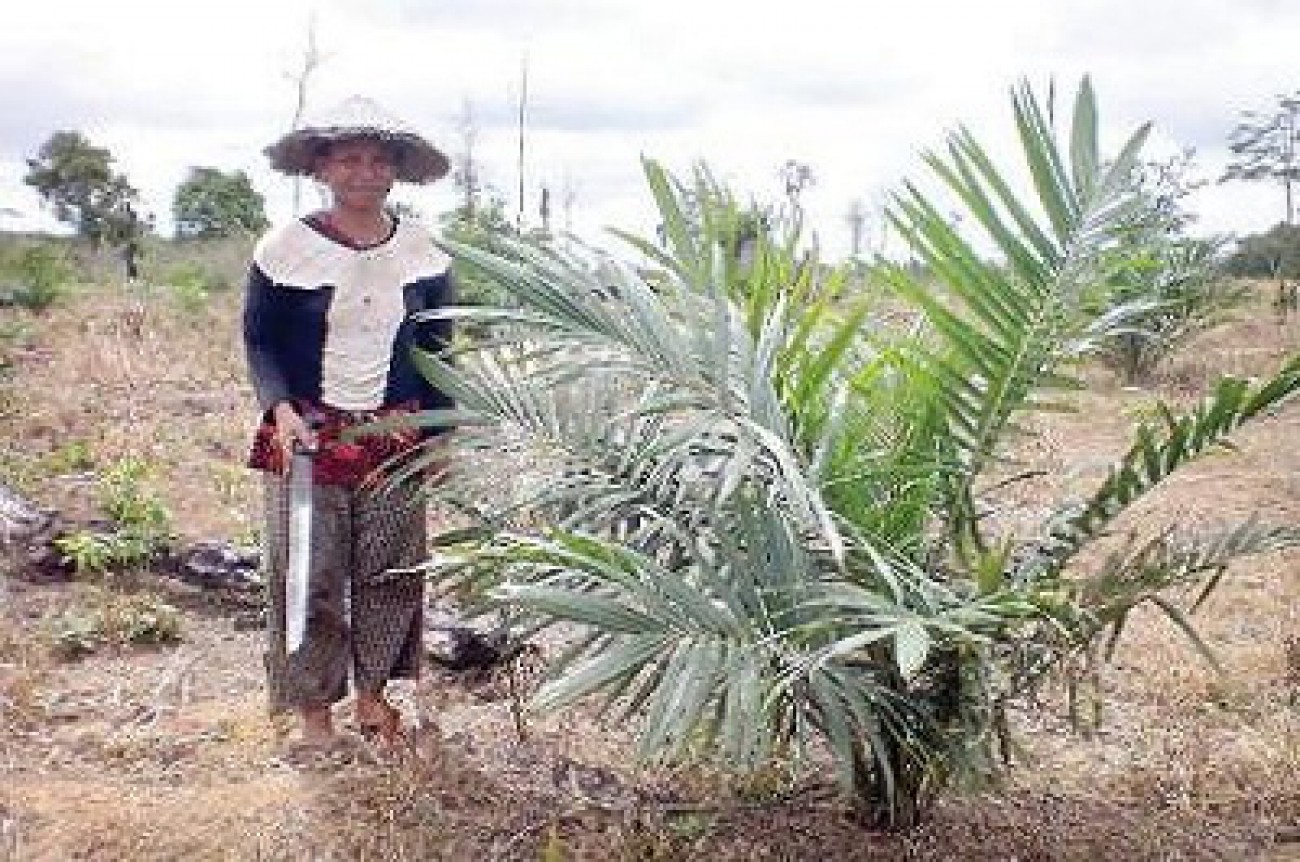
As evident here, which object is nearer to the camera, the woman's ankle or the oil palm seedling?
the oil palm seedling

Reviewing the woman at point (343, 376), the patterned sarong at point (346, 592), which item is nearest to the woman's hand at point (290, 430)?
the woman at point (343, 376)

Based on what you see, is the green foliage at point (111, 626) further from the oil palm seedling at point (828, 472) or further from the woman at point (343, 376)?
the oil palm seedling at point (828, 472)

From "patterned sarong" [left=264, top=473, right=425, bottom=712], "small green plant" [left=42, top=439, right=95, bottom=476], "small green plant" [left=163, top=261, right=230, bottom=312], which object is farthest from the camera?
"small green plant" [left=163, top=261, right=230, bottom=312]

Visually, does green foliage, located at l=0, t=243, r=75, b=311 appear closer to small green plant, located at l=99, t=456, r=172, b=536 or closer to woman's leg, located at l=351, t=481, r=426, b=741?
small green plant, located at l=99, t=456, r=172, b=536

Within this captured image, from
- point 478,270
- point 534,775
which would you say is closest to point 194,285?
point 534,775

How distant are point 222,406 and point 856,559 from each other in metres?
6.47

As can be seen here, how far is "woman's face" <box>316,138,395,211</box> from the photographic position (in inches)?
124

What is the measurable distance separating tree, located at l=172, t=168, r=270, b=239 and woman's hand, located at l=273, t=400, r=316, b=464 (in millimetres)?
14264

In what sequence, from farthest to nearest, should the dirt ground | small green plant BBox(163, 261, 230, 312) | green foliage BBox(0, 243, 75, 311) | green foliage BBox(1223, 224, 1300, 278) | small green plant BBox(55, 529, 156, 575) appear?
green foliage BBox(1223, 224, 1300, 278) < small green plant BBox(163, 261, 230, 312) < green foliage BBox(0, 243, 75, 311) < small green plant BBox(55, 529, 156, 575) < the dirt ground

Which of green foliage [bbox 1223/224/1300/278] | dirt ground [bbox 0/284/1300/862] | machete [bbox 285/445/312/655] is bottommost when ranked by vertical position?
dirt ground [bbox 0/284/1300/862]

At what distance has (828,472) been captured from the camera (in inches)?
104

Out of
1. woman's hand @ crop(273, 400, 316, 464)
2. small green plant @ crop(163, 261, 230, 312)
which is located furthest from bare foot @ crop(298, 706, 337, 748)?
small green plant @ crop(163, 261, 230, 312)

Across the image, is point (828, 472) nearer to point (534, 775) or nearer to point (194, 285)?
point (534, 775)

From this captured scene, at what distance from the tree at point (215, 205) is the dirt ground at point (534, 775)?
13372 millimetres
